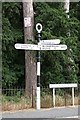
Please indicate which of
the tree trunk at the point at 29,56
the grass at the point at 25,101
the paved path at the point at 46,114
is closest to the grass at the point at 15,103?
the grass at the point at 25,101

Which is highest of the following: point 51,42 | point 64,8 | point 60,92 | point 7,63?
point 64,8

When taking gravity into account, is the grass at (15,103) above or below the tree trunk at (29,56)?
below

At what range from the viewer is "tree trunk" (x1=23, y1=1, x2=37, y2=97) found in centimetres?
1792

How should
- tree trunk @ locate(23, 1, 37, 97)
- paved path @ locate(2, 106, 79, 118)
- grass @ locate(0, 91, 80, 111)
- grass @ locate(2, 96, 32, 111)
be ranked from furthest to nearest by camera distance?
1. tree trunk @ locate(23, 1, 37, 97)
2. grass @ locate(0, 91, 80, 111)
3. grass @ locate(2, 96, 32, 111)
4. paved path @ locate(2, 106, 79, 118)

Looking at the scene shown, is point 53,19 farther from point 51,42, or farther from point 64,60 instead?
point 51,42

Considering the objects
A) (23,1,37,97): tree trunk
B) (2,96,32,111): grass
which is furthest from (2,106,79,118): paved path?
(23,1,37,97): tree trunk

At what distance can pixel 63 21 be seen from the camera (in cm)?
1838

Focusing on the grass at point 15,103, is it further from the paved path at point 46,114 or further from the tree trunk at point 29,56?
the tree trunk at point 29,56

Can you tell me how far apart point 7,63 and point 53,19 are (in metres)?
3.25

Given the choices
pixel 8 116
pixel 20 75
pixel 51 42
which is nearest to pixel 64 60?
pixel 20 75

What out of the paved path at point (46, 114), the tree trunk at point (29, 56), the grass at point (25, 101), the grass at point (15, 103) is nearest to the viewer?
the paved path at point (46, 114)

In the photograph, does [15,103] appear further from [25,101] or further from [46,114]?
[46,114]

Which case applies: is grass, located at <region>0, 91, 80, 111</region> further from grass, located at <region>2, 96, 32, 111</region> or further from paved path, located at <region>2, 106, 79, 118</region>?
paved path, located at <region>2, 106, 79, 118</region>

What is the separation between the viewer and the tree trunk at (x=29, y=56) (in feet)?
58.8
